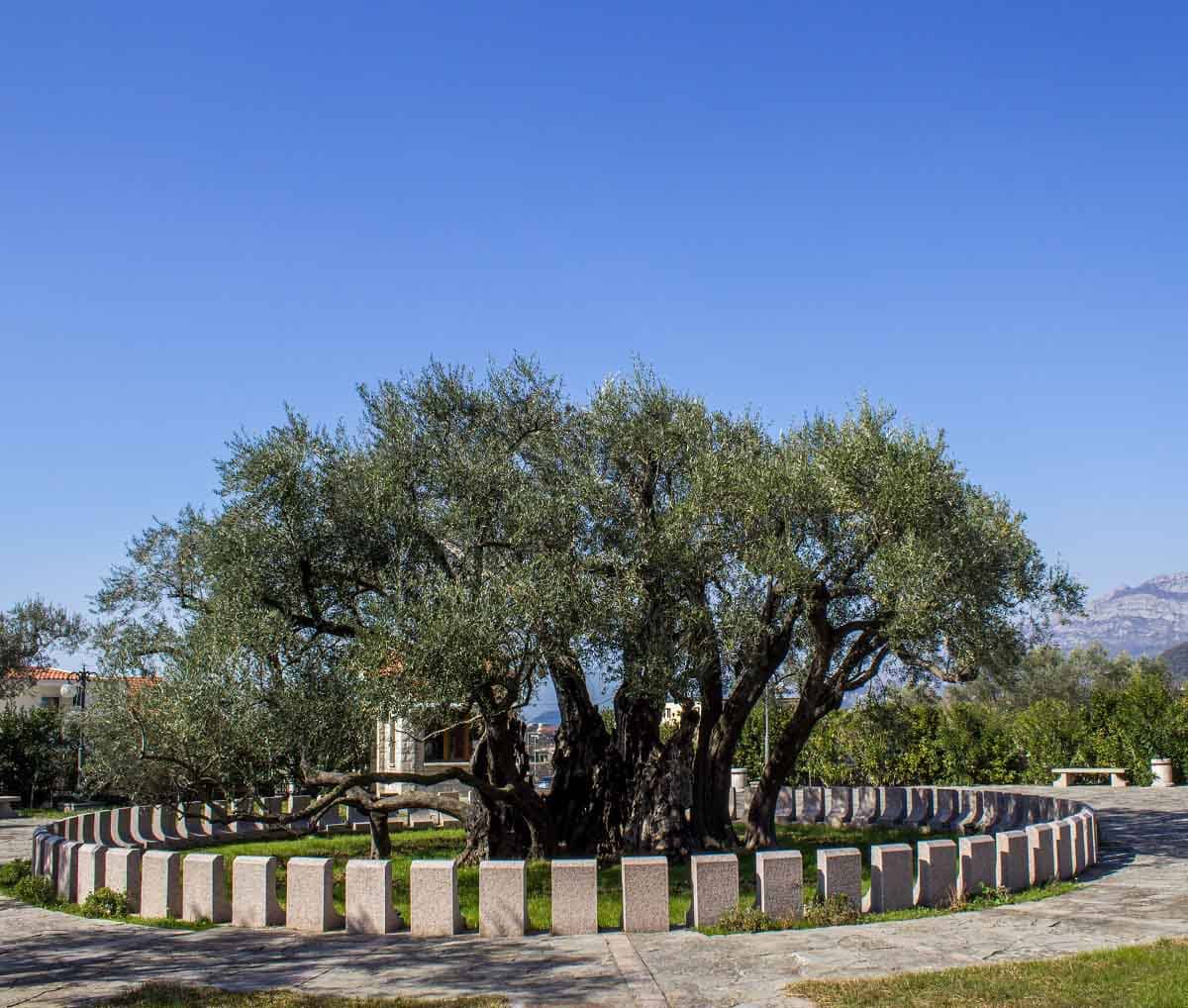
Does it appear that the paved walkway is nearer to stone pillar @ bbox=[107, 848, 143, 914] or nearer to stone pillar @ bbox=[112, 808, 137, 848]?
stone pillar @ bbox=[107, 848, 143, 914]

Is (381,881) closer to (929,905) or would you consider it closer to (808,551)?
(929,905)

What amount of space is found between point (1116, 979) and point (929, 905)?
392 cm

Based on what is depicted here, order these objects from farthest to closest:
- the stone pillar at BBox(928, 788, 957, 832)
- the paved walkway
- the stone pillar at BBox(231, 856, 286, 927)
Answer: the stone pillar at BBox(928, 788, 957, 832) < the stone pillar at BBox(231, 856, 286, 927) < the paved walkway

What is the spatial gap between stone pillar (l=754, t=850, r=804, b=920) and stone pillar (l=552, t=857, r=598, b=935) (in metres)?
2.01

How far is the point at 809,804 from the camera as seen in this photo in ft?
97.9

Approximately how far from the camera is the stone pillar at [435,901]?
1316cm

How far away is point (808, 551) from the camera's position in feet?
57.4

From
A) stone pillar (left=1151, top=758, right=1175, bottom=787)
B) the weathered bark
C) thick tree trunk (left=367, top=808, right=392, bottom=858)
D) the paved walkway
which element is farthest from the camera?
stone pillar (left=1151, top=758, right=1175, bottom=787)

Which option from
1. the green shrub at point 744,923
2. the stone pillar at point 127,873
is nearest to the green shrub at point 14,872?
the stone pillar at point 127,873

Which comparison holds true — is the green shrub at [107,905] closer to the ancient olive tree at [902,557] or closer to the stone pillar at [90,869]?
the stone pillar at [90,869]

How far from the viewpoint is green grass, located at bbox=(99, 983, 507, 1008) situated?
988 cm

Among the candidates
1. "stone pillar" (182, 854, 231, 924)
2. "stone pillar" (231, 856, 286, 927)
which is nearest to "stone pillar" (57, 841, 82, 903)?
"stone pillar" (182, 854, 231, 924)

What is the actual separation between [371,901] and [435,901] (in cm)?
80

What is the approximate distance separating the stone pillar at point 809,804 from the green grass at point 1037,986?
18668 mm
